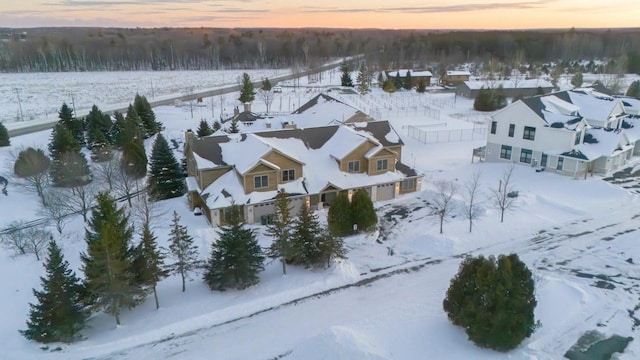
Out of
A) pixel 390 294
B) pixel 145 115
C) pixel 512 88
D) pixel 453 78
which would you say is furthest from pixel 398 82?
pixel 390 294

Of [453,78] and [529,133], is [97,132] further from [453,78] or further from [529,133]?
[453,78]

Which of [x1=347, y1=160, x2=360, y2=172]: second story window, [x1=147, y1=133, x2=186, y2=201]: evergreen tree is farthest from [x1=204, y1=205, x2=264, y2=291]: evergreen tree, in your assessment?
[x1=147, y1=133, x2=186, y2=201]: evergreen tree

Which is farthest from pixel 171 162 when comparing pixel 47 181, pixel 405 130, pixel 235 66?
pixel 235 66

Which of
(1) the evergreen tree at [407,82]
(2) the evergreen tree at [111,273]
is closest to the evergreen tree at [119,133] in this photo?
(2) the evergreen tree at [111,273]

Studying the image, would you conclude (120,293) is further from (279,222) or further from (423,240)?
(423,240)

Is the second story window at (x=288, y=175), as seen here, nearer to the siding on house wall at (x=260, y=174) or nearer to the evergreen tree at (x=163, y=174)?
the siding on house wall at (x=260, y=174)

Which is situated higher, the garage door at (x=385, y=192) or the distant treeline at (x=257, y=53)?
the distant treeline at (x=257, y=53)
